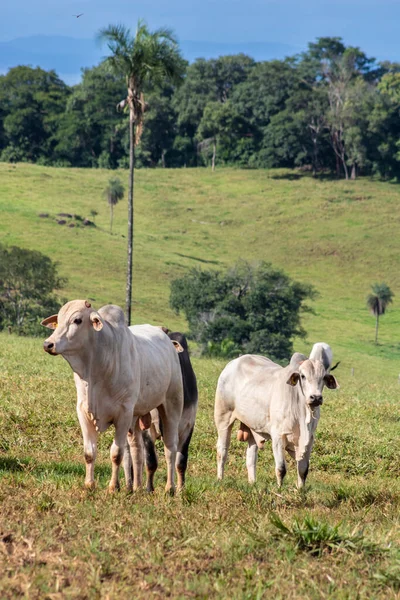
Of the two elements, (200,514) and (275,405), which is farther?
(275,405)

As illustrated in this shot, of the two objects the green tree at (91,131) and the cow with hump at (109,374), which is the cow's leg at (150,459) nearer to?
the cow with hump at (109,374)

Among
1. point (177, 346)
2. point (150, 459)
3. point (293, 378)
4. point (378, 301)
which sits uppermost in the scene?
point (177, 346)

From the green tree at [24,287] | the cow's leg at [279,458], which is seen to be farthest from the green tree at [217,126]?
the cow's leg at [279,458]

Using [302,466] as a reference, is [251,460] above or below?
below

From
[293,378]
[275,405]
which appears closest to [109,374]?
[293,378]

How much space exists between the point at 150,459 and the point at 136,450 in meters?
0.19

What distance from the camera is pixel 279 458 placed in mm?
10594

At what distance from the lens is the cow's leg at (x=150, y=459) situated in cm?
973

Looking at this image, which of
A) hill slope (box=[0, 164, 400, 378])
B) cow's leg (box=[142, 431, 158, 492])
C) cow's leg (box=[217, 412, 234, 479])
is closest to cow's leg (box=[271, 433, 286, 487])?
cow's leg (box=[217, 412, 234, 479])

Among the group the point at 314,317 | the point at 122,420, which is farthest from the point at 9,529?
the point at 314,317

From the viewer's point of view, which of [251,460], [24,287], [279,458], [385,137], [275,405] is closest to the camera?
[279,458]

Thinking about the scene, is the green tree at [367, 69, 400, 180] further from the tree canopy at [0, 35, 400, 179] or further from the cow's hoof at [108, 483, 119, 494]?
the cow's hoof at [108, 483, 119, 494]

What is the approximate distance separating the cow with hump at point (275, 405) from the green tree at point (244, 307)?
97.6 ft

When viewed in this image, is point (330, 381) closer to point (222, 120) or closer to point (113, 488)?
point (113, 488)
